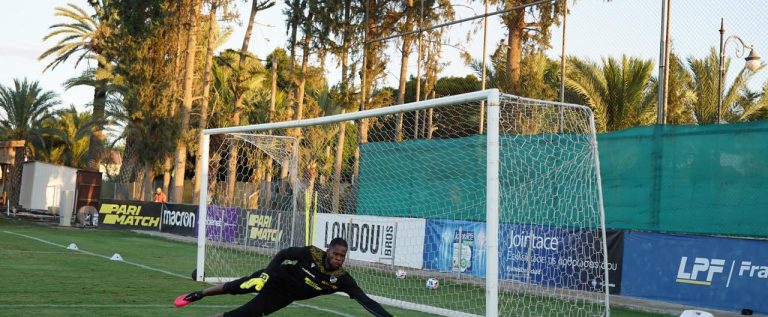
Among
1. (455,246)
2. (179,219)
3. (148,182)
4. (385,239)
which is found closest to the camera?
(455,246)

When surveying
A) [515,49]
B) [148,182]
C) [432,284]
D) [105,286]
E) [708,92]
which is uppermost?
[515,49]

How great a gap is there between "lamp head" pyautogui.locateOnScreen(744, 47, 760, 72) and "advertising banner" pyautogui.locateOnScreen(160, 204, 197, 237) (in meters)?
21.9

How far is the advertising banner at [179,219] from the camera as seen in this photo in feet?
114

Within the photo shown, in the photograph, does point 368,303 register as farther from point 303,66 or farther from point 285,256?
point 303,66

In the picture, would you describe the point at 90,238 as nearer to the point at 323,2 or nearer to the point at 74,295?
the point at 323,2

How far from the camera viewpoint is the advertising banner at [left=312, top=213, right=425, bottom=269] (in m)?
21.1

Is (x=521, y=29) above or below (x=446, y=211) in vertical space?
above

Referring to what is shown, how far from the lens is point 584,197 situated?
16453mm

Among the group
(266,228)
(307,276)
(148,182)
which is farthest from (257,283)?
(148,182)

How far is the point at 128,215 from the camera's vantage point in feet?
126

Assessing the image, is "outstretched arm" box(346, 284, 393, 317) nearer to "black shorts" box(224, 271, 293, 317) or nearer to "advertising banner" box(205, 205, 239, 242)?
"black shorts" box(224, 271, 293, 317)

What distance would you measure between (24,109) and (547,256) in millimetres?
49078

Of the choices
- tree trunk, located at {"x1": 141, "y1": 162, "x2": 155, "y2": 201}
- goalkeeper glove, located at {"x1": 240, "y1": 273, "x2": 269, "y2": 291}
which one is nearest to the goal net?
goalkeeper glove, located at {"x1": 240, "y1": 273, "x2": 269, "y2": 291}

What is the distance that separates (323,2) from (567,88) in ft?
31.4
